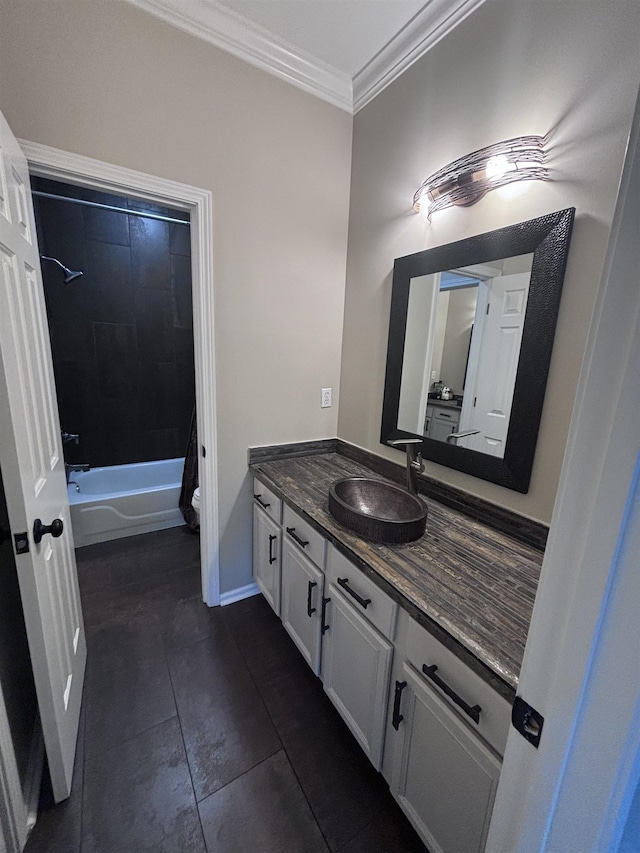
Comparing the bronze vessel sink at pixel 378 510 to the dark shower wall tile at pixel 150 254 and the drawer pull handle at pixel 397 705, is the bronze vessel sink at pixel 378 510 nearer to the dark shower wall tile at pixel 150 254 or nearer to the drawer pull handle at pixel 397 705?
the drawer pull handle at pixel 397 705

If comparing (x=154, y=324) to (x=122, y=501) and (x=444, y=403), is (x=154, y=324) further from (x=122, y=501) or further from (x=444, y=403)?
(x=444, y=403)

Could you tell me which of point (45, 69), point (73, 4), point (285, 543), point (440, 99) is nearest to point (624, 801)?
point (285, 543)

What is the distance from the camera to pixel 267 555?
1832mm

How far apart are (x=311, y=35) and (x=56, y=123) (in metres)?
1.10

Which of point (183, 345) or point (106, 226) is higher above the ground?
point (106, 226)

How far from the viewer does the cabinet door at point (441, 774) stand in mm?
779

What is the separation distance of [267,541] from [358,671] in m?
0.80

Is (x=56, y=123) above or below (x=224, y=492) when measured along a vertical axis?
above

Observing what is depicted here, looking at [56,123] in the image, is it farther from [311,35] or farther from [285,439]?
[285,439]

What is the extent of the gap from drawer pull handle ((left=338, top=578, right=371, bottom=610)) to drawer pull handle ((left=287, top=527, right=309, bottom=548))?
0.86 ft

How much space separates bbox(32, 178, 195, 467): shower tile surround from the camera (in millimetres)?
2678

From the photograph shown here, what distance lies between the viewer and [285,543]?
1613 mm

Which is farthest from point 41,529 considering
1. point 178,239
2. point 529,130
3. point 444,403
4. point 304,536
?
point 178,239

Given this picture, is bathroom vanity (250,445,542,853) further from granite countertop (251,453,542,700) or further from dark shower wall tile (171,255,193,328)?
dark shower wall tile (171,255,193,328)
